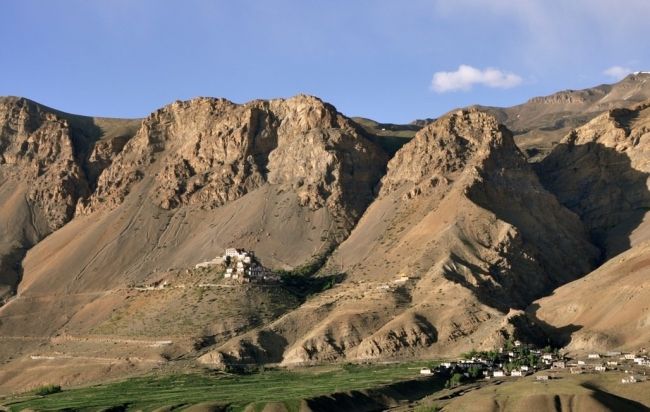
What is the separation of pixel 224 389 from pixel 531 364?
40.1 metres

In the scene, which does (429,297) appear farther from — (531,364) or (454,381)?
(454,381)

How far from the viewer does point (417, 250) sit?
628 feet

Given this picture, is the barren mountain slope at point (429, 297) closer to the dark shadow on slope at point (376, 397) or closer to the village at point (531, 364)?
the village at point (531, 364)

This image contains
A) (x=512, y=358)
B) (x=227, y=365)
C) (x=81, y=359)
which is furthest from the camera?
(x=81, y=359)

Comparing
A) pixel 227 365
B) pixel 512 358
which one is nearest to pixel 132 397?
pixel 227 365

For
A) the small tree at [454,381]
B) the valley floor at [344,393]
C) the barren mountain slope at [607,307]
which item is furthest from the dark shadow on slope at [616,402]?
the barren mountain slope at [607,307]

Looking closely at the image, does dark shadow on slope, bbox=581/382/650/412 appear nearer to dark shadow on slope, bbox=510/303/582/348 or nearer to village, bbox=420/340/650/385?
village, bbox=420/340/650/385

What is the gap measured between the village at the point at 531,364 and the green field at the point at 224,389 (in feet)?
19.7

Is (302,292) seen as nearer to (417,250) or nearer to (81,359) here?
(417,250)

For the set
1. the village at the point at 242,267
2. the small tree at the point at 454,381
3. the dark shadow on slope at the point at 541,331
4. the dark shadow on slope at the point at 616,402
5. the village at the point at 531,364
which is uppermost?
the village at the point at 242,267

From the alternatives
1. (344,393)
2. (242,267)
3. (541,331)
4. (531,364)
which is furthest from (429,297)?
(344,393)

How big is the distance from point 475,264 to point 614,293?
91.4 ft

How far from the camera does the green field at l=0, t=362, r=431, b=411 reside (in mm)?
132500

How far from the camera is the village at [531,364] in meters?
133
